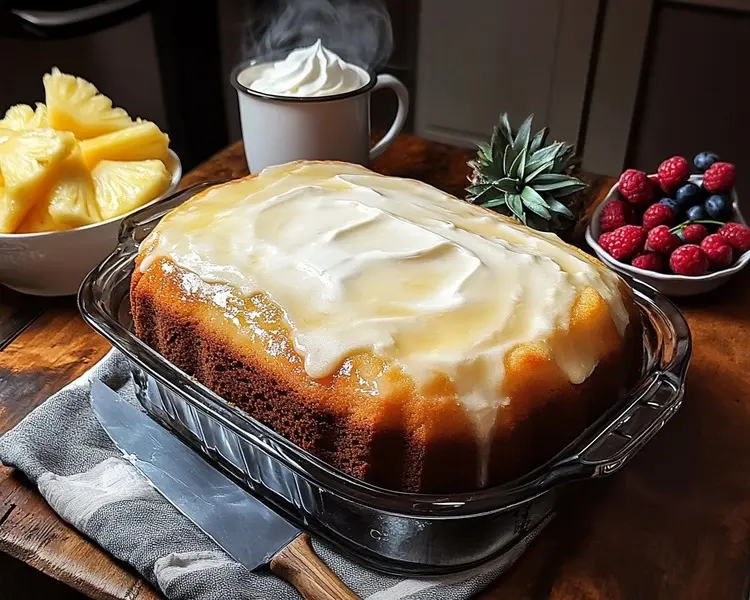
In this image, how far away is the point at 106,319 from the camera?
885mm

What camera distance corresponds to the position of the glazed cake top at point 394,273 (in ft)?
2.47

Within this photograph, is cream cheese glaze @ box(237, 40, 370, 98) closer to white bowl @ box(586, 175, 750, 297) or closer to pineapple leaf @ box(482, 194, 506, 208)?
pineapple leaf @ box(482, 194, 506, 208)

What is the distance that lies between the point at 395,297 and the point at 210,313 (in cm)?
20

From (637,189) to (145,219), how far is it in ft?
2.45

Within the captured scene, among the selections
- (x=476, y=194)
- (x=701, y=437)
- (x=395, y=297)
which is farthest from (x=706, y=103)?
(x=395, y=297)

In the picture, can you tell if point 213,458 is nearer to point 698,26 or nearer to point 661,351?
point 661,351

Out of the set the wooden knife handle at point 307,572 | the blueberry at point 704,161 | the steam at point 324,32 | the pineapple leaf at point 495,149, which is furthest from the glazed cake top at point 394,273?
the steam at point 324,32

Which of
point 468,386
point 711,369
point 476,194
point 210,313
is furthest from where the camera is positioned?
point 476,194

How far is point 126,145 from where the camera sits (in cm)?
119

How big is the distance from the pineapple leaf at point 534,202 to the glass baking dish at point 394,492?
26 cm

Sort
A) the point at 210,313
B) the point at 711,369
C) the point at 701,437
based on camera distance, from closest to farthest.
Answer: the point at 210,313
the point at 701,437
the point at 711,369

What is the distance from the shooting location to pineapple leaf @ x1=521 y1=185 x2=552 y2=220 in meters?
1.19

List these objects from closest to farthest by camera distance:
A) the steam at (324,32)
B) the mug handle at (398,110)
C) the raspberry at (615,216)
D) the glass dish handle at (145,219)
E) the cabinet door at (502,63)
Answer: the glass dish handle at (145,219) < the raspberry at (615,216) < the mug handle at (398,110) < the steam at (324,32) < the cabinet door at (502,63)

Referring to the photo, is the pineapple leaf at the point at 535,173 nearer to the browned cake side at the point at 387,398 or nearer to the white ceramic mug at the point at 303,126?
the white ceramic mug at the point at 303,126
